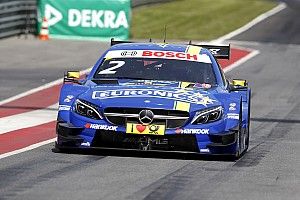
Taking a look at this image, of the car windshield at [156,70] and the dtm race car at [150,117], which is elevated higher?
the car windshield at [156,70]

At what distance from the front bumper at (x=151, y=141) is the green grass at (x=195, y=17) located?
2462 centimetres

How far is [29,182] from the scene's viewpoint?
9.74m

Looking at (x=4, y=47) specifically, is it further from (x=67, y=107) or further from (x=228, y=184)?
(x=228, y=184)

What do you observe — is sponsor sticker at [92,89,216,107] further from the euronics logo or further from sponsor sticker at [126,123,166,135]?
the euronics logo

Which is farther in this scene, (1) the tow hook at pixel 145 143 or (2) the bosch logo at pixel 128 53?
(2) the bosch logo at pixel 128 53

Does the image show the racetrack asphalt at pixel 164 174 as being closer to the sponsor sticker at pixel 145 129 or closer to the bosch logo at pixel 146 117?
the sponsor sticker at pixel 145 129

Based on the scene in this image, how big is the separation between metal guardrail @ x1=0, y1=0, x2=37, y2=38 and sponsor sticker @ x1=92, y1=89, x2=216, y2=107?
21774 mm

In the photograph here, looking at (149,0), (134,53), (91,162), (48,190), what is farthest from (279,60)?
(48,190)

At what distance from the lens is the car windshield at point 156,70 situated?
13172mm

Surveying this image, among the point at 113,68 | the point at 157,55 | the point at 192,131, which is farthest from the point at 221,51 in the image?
the point at 192,131

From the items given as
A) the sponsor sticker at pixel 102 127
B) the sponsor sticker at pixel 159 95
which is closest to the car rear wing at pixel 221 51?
the sponsor sticker at pixel 159 95

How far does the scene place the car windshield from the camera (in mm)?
13172

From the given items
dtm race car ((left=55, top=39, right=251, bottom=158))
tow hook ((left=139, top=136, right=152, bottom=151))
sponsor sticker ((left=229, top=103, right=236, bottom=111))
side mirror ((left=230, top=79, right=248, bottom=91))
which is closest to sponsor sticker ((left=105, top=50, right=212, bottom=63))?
side mirror ((left=230, top=79, right=248, bottom=91))

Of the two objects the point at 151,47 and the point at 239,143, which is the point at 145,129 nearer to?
the point at 239,143
